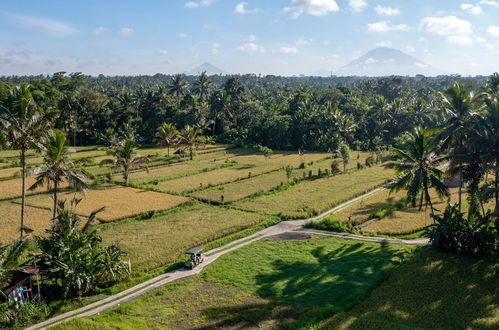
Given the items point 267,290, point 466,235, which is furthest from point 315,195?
point 267,290

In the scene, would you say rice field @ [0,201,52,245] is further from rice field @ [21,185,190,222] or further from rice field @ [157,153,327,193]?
rice field @ [157,153,327,193]

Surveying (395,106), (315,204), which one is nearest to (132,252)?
(315,204)

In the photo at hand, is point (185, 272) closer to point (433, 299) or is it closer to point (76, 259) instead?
point (76, 259)

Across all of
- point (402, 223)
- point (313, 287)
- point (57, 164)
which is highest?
point (57, 164)

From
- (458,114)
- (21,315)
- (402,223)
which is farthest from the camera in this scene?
(402,223)

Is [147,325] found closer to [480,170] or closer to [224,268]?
[224,268]

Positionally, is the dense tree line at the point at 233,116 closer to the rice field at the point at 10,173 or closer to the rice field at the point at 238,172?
the rice field at the point at 238,172
